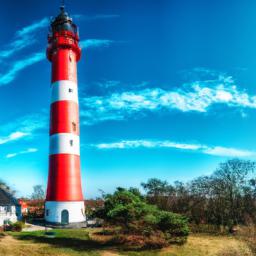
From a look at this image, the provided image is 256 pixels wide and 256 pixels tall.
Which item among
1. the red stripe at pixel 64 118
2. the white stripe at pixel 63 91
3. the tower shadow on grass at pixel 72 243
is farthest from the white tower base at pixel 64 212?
the white stripe at pixel 63 91

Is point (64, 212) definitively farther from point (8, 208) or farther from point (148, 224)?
point (148, 224)

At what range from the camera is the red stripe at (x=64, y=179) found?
31594 mm

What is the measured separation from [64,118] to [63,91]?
126 inches

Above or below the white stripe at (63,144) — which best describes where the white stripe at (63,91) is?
above

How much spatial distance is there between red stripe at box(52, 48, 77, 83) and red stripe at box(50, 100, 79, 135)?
3.08m

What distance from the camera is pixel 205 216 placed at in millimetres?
37375

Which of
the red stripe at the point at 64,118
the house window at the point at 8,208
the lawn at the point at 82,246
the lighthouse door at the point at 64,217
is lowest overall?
the lawn at the point at 82,246

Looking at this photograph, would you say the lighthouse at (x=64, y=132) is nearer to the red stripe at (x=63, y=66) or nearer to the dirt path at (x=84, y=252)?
the red stripe at (x=63, y=66)

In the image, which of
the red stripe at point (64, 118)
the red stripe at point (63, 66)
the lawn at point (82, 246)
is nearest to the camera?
the lawn at point (82, 246)

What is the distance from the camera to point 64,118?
33.3 metres

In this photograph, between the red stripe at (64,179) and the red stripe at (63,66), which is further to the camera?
the red stripe at (63,66)

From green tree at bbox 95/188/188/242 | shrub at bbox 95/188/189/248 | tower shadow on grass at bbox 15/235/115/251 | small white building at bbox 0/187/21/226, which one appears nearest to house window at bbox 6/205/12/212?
small white building at bbox 0/187/21/226

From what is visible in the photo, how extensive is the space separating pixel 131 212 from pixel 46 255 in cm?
676

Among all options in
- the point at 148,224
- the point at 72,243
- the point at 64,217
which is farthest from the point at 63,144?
the point at 148,224
